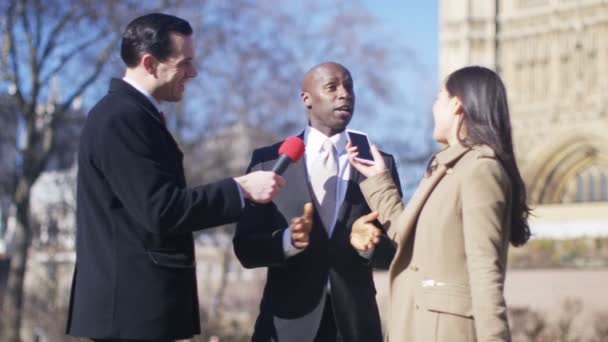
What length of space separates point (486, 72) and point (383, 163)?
2.76 feet

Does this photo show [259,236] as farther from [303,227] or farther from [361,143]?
[361,143]

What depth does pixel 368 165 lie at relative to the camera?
4.77 m

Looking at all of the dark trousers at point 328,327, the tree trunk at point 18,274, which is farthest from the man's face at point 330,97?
the tree trunk at point 18,274

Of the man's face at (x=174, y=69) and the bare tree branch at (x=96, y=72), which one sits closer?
the man's face at (x=174, y=69)

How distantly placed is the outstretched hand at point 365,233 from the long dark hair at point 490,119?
61 cm

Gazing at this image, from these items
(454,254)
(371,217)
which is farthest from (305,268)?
(454,254)

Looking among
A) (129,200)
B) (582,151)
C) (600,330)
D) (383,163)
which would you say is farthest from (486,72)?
(582,151)

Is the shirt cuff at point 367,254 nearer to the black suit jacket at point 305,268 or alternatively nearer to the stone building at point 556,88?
the black suit jacket at point 305,268

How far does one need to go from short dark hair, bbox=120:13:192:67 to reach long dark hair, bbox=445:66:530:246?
1.20 meters

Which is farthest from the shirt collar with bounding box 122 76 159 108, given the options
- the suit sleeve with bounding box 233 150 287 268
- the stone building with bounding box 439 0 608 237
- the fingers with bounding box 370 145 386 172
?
the stone building with bounding box 439 0 608 237

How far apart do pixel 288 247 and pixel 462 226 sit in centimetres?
96

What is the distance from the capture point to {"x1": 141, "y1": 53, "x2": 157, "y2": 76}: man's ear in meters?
4.07

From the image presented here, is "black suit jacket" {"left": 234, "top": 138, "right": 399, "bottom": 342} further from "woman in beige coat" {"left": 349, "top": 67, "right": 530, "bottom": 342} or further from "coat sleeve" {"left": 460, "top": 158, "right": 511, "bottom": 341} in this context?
"coat sleeve" {"left": 460, "top": 158, "right": 511, "bottom": 341}

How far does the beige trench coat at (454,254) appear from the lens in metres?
3.75
